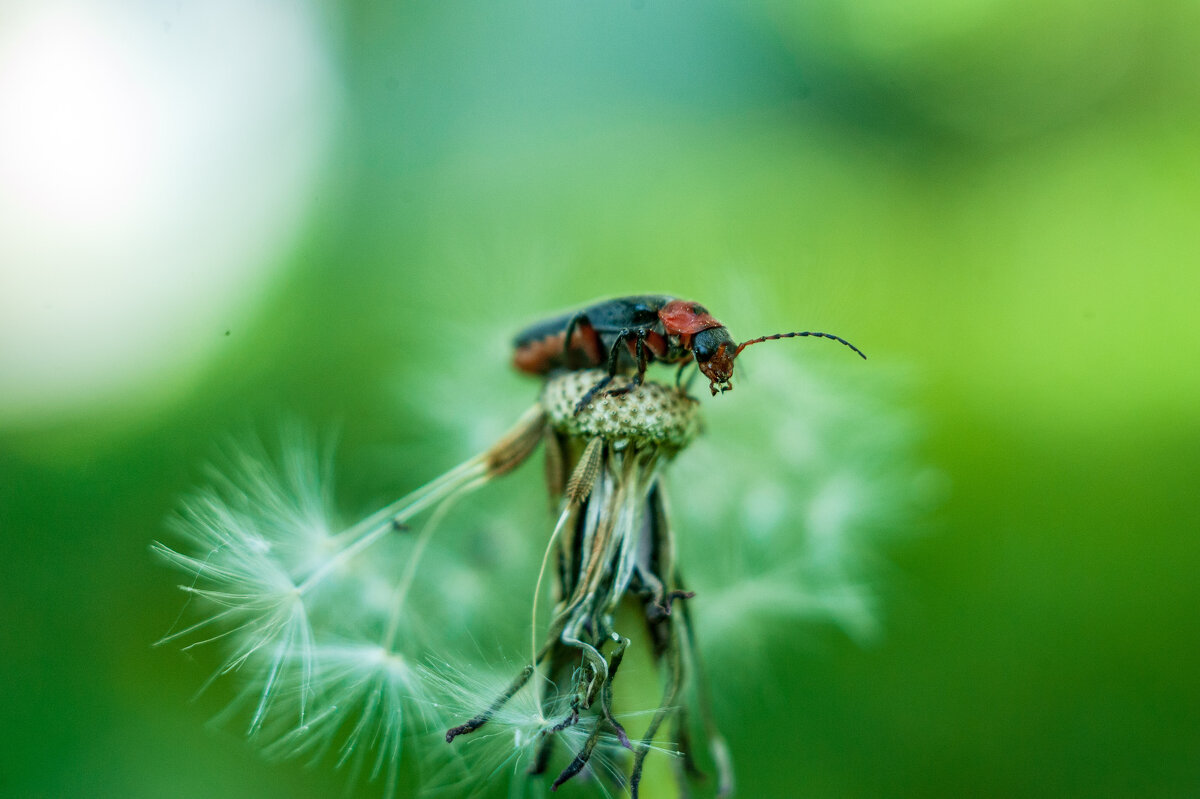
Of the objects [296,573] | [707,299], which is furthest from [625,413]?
[707,299]

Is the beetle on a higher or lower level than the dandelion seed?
higher

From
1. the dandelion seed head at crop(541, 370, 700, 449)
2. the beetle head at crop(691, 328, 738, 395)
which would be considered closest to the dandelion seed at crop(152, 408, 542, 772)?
the dandelion seed head at crop(541, 370, 700, 449)

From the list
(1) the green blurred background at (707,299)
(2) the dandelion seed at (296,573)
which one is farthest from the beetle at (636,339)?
(1) the green blurred background at (707,299)

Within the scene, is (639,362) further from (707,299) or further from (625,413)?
(707,299)

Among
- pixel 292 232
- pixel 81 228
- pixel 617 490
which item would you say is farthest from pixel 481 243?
pixel 617 490

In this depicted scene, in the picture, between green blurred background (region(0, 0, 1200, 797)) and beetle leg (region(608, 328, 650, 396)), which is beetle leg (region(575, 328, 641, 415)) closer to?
beetle leg (region(608, 328, 650, 396))

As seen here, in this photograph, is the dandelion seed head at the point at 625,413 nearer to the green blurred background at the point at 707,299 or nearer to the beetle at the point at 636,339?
the beetle at the point at 636,339

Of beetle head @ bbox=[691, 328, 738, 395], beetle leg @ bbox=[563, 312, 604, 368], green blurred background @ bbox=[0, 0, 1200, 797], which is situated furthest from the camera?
green blurred background @ bbox=[0, 0, 1200, 797]

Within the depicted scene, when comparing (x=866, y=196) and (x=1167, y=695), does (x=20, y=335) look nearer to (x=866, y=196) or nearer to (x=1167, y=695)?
(x=866, y=196)
